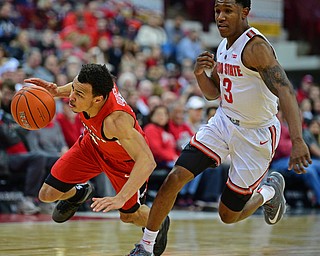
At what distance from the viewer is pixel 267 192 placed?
597 cm

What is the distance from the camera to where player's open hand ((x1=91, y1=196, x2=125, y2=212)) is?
439 cm

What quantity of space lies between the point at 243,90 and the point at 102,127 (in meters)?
1.01

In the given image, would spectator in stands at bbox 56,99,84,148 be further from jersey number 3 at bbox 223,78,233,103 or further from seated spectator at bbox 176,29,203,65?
seated spectator at bbox 176,29,203,65

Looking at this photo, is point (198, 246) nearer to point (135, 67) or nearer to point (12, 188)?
point (12, 188)

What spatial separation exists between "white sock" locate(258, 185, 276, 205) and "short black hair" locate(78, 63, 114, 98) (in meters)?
1.60

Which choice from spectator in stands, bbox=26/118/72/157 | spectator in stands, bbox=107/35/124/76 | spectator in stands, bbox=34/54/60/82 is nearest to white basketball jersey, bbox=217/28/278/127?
spectator in stands, bbox=26/118/72/157

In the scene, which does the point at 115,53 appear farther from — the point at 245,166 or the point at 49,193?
the point at 245,166

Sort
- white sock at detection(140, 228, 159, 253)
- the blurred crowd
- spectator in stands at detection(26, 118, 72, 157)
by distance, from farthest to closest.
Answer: spectator in stands at detection(26, 118, 72, 157) → the blurred crowd → white sock at detection(140, 228, 159, 253)

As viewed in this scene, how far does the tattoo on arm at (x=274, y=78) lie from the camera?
4.90 metres

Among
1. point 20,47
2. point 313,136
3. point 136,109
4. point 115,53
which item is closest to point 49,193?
point 136,109

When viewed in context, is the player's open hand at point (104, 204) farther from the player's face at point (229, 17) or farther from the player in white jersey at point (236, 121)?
the player's face at point (229, 17)

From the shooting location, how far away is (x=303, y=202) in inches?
463

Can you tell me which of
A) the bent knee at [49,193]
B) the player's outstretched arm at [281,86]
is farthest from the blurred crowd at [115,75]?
the player's outstretched arm at [281,86]

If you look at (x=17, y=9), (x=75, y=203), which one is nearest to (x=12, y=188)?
(x=75, y=203)
